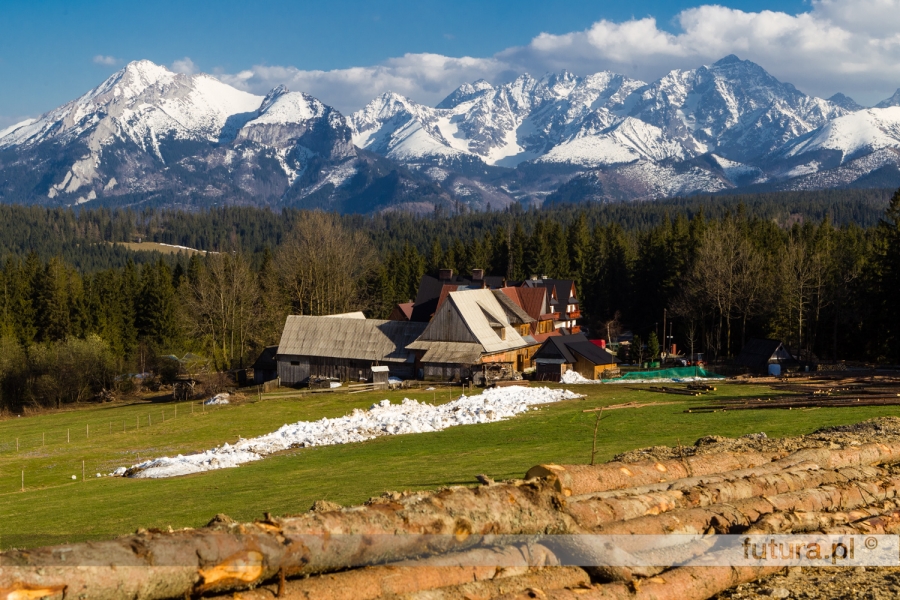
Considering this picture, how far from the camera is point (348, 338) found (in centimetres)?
6950

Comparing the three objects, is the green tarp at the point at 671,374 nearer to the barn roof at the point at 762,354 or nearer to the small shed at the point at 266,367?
the barn roof at the point at 762,354

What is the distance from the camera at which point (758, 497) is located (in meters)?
14.4

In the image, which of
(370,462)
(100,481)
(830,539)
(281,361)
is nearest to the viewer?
(830,539)

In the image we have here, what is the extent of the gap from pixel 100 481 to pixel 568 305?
7263cm

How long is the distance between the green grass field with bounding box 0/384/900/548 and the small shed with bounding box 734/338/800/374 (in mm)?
18771

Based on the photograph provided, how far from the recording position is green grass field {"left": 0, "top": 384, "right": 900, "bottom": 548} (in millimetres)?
21984

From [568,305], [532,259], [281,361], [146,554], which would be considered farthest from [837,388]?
[532,259]

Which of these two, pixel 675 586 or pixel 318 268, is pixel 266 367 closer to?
pixel 318 268

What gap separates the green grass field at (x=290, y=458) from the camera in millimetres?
21984

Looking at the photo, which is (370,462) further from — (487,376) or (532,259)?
(532,259)

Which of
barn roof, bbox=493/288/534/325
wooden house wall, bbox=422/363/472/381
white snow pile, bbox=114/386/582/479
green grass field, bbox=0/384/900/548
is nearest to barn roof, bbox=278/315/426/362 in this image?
wooden house wall, bbox=422/363/472/381

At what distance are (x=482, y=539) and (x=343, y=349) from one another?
58030mm

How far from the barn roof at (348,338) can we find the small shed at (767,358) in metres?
28.1

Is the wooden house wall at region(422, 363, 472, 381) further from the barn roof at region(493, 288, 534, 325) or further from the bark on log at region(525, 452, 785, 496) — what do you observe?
the bark on log at region(525, 452, 785, 496)
